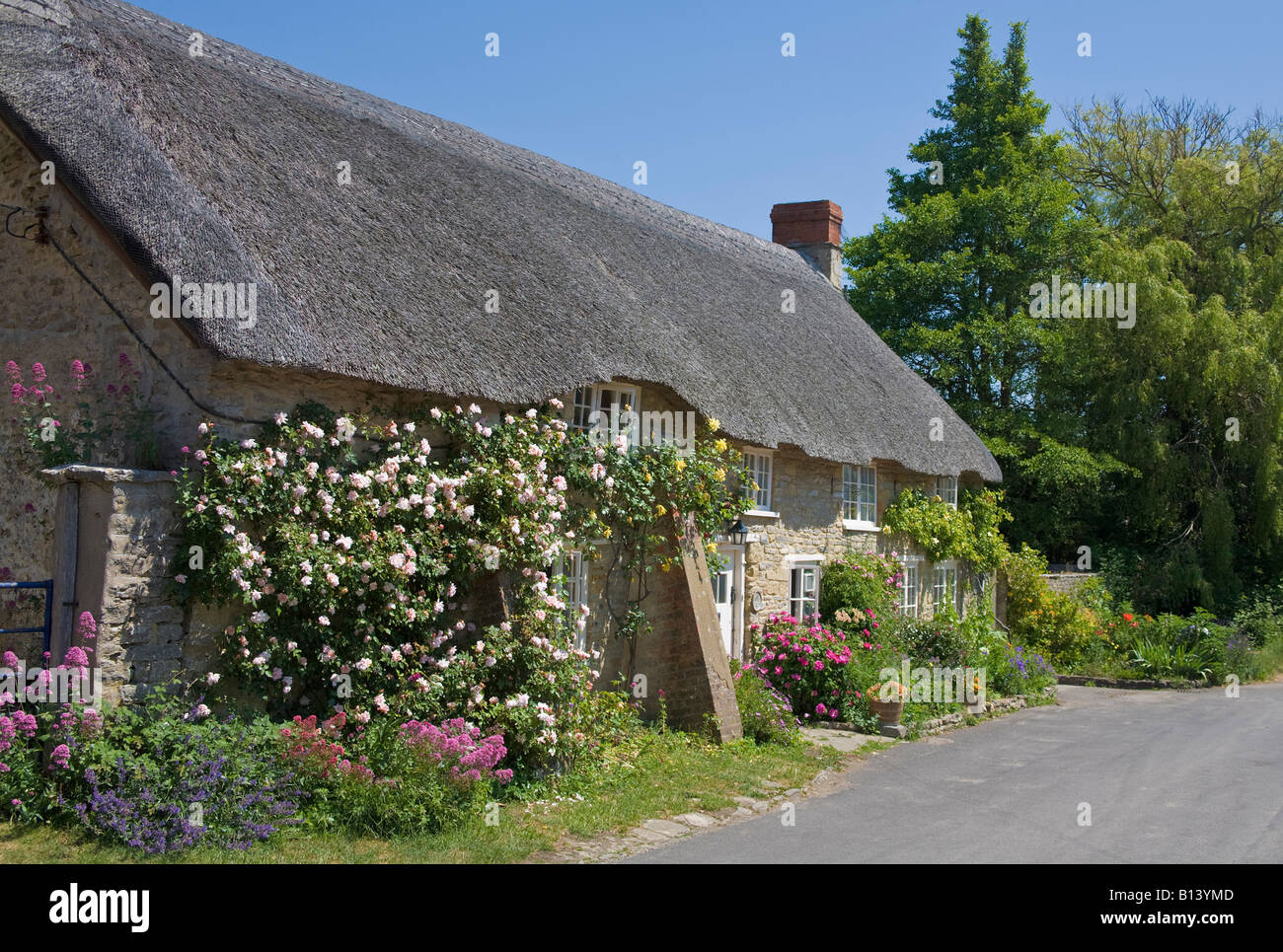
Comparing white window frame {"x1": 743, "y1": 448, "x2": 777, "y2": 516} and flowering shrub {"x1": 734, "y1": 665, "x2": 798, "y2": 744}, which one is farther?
white window frame {"x1": 743, "y1": 448, "x2": 777, "y2": 516}

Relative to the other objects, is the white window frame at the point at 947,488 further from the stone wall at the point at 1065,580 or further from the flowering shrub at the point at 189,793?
the flowering shrub at the point at 189,793

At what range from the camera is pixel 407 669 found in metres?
7.97

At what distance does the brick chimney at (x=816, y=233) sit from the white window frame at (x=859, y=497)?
620 cm

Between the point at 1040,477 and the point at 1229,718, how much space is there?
9150mm

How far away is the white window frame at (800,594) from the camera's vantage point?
13.4 meters

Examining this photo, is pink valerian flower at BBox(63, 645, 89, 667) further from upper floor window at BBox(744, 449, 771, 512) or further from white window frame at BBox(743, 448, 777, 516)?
upper floor window at BBox(744, 449, 771, 512)

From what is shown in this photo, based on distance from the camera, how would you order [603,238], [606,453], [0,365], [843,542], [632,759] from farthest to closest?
[843,542] → [603,238] → [606,453] → [632,759] → [0,365]

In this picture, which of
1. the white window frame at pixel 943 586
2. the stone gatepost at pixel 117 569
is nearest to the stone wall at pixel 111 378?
the stone gatepost at pixel 117 569

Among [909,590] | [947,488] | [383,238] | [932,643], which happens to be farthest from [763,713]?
[947,488]

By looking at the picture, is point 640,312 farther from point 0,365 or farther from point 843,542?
point 0,365

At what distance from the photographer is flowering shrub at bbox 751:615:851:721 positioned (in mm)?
12164

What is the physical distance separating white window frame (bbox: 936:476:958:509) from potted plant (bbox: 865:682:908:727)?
5.75m

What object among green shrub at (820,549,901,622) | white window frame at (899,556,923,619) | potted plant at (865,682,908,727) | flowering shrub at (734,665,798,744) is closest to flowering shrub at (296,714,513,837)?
flowering shrub at (734,665,798,744)

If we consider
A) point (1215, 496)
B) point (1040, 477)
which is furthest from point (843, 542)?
point (1215, 496)
